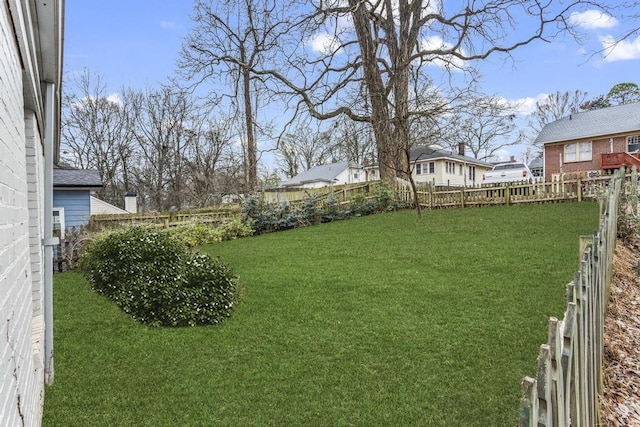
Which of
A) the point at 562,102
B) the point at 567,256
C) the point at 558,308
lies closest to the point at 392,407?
the point at 558,308

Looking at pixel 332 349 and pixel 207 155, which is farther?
pixel 207 155

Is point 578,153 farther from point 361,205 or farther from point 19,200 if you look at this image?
point 19,200

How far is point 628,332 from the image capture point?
3939 mm

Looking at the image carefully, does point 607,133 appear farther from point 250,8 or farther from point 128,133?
point 128,133

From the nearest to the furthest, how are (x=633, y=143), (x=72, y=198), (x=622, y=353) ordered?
1. (x=622, y=353)
2. (x=72, y=198)
3. (x=633, y=143)

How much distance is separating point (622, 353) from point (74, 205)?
566 inches

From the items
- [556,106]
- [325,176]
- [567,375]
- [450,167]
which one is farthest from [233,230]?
[556,106]

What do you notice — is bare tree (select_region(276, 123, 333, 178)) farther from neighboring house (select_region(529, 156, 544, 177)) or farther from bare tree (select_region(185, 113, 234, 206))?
neighboring house (select_region(529, 156, 544, 177))

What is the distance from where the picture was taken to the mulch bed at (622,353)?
280 centimetres

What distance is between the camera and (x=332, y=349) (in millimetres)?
4059

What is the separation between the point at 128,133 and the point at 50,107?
80.8 feet

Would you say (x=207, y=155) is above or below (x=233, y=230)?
above

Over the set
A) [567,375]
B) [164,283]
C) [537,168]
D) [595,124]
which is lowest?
[164,283]

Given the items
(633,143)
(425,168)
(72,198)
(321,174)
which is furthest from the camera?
→ (321,174)
